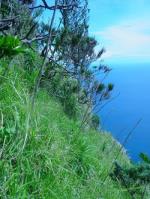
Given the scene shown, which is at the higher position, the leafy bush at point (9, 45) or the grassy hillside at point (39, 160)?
the leafy bush at point (9, 45)

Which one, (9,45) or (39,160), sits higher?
(9,45)

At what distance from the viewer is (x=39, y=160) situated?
9.20 feet

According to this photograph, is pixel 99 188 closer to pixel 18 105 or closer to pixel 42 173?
pixel 42 173

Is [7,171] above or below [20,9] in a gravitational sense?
below

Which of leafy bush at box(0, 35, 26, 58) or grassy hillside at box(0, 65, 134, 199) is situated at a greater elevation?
leafy bush at box(0, 35, 26, 58)

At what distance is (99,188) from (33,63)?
2269mm

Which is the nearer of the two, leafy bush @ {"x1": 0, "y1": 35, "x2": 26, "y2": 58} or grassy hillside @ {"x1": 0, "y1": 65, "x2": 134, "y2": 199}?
grassy hillside @ {"x1": 0, "y1": 65, "x2": 134, "y2": 199}

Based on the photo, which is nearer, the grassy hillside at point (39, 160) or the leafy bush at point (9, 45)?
the grassy hillside at point (39, 160)

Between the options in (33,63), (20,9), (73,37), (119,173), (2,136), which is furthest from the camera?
(73,37)

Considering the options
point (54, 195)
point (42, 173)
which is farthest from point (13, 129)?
point (54, 195)

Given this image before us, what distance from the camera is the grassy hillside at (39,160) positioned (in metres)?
2.50

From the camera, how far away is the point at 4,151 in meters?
2.58

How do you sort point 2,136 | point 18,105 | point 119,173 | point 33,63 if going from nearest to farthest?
point 2,136, point 18,105, point 119,173, point 33,63

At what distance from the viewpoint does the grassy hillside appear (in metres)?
2.50
